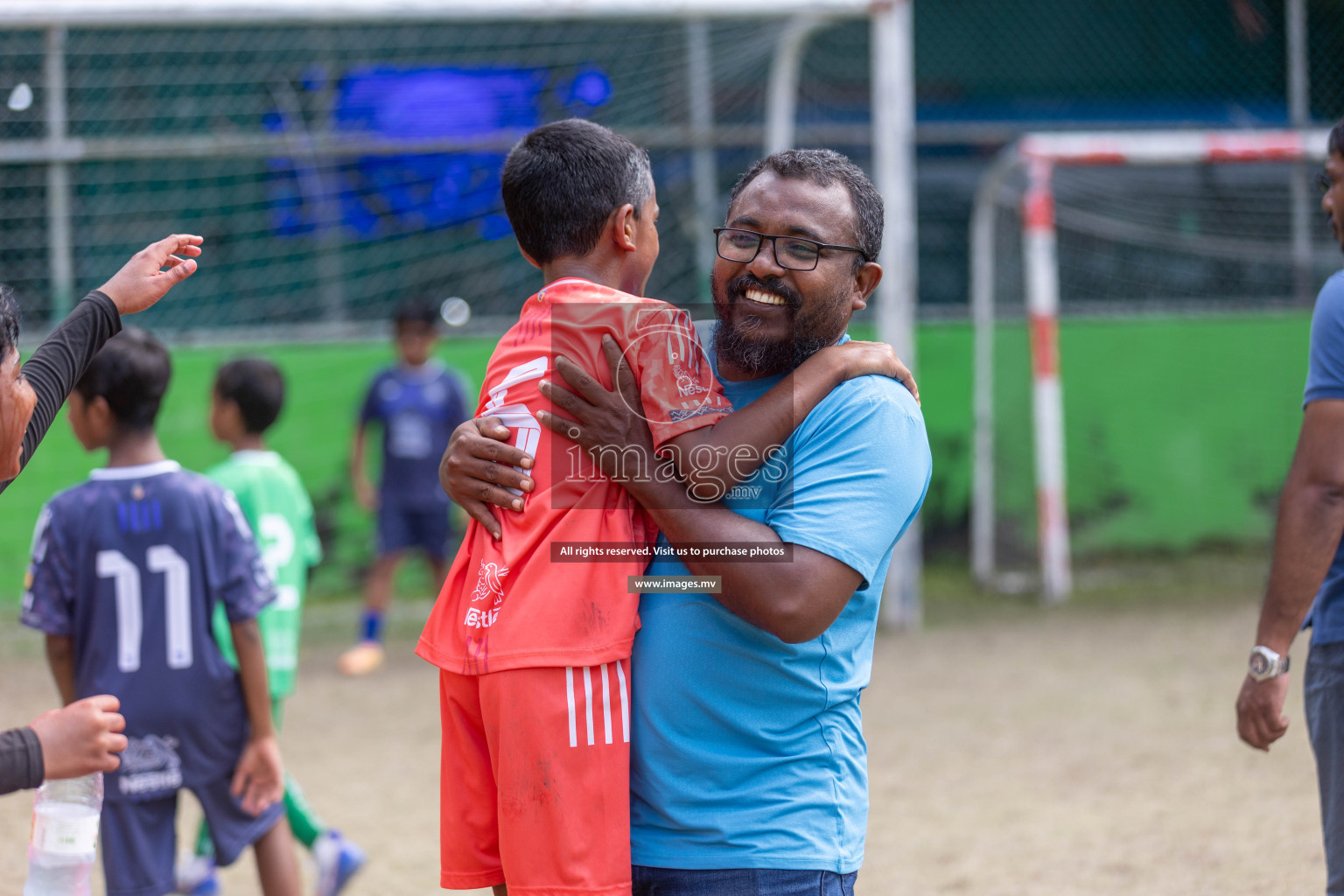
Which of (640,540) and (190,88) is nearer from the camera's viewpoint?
(640,540)

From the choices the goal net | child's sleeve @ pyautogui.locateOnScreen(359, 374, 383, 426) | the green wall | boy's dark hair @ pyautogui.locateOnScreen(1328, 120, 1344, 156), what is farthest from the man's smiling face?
the green wall

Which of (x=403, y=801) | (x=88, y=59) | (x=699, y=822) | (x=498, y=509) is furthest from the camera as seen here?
(x=88, y=59)

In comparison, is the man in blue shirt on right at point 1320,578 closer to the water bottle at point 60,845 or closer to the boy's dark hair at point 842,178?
the boy's dark hair at point 842,178

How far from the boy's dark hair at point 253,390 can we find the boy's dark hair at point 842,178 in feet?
7.57

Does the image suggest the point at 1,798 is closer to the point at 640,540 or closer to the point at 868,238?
the point at 640,540

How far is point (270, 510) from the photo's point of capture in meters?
3.67

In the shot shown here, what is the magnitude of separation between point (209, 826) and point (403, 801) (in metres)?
1.55

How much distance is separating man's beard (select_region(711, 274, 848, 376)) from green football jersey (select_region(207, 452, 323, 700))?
2.26 metres

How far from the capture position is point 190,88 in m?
8.81

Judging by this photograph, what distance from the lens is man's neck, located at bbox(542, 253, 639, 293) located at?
6.10 ft

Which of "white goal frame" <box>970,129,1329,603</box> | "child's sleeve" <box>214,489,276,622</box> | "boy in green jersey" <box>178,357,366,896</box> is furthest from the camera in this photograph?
"white goal frame" <box>970,129,1329,603</box>

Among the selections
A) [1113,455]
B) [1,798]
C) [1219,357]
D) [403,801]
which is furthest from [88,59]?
[1219,357]

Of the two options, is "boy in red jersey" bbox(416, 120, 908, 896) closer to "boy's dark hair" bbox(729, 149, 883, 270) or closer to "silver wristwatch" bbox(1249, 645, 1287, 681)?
"boy's dark hair" bbox(729, 149, 883, 270)

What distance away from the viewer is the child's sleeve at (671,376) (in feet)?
5.44
